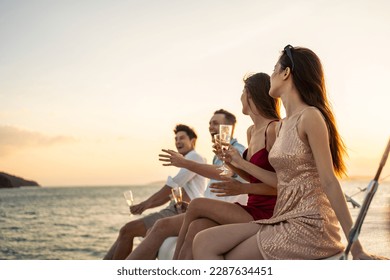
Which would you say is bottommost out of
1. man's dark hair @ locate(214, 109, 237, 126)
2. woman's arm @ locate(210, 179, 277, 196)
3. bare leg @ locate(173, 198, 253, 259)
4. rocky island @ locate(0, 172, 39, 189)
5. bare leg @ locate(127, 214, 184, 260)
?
rocky island @ locate(0, 172, 39, 189)

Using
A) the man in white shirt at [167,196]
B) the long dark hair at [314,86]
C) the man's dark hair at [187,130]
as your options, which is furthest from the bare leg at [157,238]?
the man's dark hair at [187,130]

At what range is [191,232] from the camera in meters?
2.94

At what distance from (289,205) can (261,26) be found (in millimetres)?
2479

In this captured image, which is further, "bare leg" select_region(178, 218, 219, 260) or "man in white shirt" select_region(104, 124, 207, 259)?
"man in white shirt" select_region(104, 124, 207, 259)

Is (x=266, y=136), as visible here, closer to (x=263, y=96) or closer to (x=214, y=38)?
(x=263, y=96)

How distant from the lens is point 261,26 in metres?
4.66

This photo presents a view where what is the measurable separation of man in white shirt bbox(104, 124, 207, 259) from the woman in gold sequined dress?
69.5 inches

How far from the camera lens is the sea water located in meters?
17.4

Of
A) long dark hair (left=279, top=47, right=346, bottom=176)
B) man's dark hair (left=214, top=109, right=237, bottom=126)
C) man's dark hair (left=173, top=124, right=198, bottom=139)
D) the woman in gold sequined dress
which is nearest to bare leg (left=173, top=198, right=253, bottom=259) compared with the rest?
the woman in gold sequined dress

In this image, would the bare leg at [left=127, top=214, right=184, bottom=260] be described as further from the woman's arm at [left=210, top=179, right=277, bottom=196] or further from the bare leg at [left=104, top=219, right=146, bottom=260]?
the woman's arm at [left=210, top=179, right=277, bottom=196]

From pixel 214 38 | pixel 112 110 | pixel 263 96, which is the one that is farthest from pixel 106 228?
pixel 263 96

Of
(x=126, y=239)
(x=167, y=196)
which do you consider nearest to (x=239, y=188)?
(x=126, y=239)

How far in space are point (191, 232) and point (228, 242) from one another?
533 millimetres

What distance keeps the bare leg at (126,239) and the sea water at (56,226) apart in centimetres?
616
